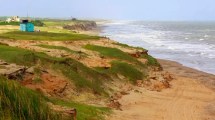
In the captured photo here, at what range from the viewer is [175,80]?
1069 inches

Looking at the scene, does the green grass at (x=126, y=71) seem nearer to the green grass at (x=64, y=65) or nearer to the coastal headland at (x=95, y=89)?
the coastal headland at (x=95, y=89)

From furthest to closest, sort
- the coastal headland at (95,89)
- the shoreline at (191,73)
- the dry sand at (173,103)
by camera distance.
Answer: the shoreline at (191,73)
the dry sand at (173,103)
the coastal headland at (95,89)

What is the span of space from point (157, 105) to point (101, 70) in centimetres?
501

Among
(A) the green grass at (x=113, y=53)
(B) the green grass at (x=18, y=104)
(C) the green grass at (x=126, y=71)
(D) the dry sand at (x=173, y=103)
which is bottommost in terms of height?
(D) the dry sand at (x=173, y=103)

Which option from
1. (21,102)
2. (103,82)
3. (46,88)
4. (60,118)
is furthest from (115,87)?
(21,102)

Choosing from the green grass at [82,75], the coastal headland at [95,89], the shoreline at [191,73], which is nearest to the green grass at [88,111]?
the coastal headland at [95,89]

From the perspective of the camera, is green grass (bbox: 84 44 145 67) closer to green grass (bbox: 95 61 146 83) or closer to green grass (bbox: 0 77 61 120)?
green grass (bbox: 95 61 146 83)

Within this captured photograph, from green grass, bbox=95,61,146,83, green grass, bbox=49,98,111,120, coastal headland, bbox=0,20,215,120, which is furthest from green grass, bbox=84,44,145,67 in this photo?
green grass, bbox=49,98,111,120

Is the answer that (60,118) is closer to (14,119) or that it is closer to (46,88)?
(14,119)

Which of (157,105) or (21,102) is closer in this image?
(21,102)

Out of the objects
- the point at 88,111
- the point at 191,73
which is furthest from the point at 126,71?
the point at 88,111

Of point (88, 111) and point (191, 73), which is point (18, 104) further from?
point (191, 73)

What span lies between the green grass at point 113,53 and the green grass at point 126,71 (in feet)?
6.61

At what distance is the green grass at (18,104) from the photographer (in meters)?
8.26
